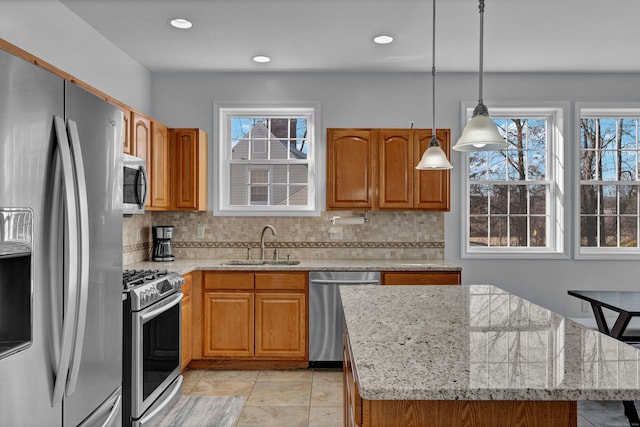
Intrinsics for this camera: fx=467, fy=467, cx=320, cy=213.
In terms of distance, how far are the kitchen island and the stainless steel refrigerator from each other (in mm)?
923

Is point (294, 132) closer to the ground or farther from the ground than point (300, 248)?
farther from the ground

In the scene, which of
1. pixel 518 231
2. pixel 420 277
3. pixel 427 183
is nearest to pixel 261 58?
pixel 427 183

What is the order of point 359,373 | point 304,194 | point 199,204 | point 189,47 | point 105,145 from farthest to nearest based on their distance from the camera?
point 304,194, point 199,204, point 189,47, point 105,145, point 359,373

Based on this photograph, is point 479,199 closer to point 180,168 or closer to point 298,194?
point 298,194

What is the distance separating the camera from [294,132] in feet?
15.3

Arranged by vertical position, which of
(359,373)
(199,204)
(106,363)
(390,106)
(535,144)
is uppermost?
(390,106)

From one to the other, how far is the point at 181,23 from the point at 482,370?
122 inches

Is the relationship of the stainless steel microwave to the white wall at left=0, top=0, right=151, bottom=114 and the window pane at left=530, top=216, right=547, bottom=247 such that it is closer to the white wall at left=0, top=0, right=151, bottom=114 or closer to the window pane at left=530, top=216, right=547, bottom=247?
the white wall at left=0, top=0, right=151, bottom=114

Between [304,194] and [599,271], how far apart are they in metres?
2.96

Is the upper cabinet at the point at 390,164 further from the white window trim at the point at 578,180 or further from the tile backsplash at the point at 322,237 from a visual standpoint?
the white window trim at the point at 578,180

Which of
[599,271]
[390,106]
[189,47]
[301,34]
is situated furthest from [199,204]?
[599,271]

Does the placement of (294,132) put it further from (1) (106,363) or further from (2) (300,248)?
(1) (106,363)

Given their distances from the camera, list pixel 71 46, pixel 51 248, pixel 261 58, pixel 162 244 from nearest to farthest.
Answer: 1. pixel 51 248
2. pixel 71 46
3. pixel 261 58
4. pixel 162 244

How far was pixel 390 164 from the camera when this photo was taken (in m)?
4.19
